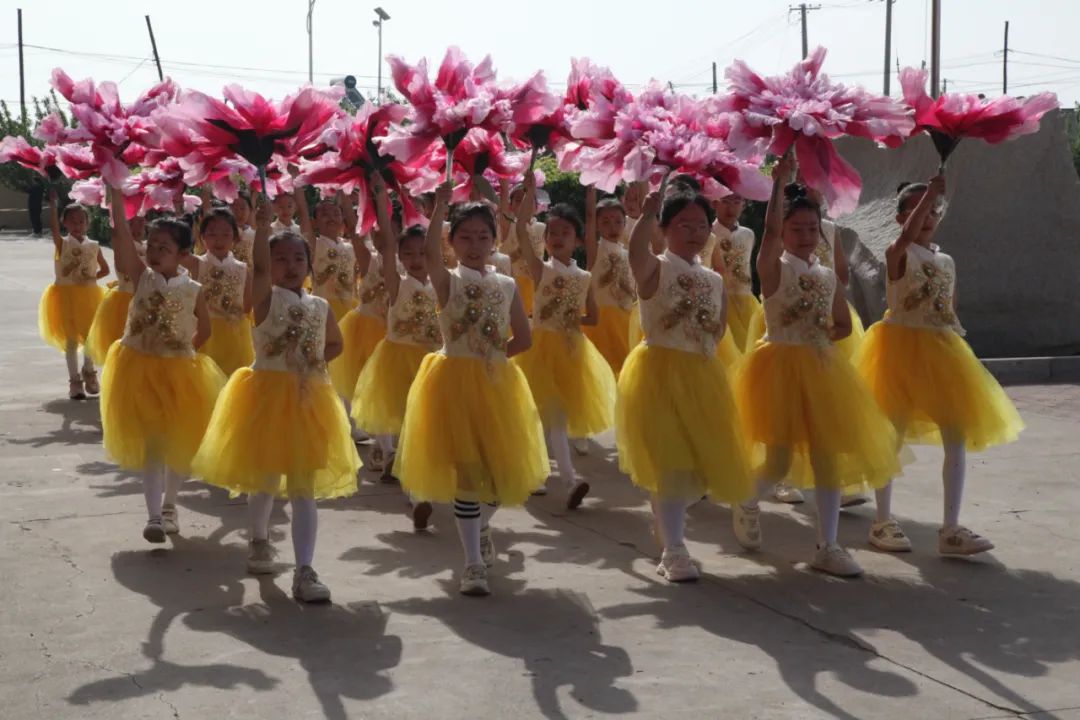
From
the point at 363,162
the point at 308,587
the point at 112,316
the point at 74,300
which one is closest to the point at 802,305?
the point at 363,162

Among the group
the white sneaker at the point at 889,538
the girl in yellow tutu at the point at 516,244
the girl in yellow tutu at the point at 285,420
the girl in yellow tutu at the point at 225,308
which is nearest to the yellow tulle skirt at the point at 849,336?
the white sneaker at the point at 889,538

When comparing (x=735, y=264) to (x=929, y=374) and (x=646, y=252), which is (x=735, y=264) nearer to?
(x=929, y=374)

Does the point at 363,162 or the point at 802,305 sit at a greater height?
the point at 363,162

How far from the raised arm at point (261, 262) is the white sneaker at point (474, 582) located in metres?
1.61

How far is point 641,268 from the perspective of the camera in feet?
24.2

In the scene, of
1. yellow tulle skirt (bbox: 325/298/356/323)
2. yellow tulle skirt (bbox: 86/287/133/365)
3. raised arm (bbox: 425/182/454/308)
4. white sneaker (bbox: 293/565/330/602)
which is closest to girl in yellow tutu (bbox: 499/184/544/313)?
yellow tulle skirt (bbox: 325/298/356/323)

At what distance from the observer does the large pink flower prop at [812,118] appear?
6.77 metres

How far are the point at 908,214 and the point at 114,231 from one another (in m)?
4.38

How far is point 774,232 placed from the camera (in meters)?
7.47

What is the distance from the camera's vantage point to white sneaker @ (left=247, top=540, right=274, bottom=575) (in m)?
7.55

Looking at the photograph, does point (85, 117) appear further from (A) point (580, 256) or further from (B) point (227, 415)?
(A) point (580, 256)

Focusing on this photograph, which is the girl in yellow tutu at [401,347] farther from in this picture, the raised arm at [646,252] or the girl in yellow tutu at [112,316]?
the girl in yellow tutu at [112,316]

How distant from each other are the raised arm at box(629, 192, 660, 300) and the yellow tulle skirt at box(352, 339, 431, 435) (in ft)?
8.48

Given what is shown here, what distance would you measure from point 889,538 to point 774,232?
1866 millimetres
